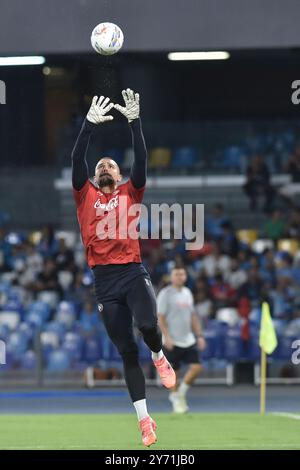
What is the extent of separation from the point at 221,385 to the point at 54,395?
3.07 m

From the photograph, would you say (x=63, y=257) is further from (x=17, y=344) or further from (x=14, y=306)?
(x=17, y=344)

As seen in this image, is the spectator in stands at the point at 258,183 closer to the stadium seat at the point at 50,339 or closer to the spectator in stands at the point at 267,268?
the spectator in stands at the point at 267,268

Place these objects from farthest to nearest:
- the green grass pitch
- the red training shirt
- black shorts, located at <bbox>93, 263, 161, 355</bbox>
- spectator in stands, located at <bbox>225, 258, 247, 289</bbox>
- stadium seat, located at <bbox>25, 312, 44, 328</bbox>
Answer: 1. spectator in stands, located at <bbox>225, 258, 247, 289</bbox>
2. stadium seat, located at <bbox>25, 312, 44, 328</bbox>
3. the green grass pitch
4. the red training shirt
5. black shorts, located at <bbox>93, 263, 161, 355</bbox>

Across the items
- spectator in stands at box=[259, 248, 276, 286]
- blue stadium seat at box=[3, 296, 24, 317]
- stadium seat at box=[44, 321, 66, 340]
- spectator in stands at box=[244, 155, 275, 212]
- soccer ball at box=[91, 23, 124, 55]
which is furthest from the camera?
spectator in stands at box=[244, 155, 275, 212]

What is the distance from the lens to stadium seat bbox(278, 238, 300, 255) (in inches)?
1032

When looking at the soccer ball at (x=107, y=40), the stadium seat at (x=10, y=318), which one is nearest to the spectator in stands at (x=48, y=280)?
the stadium seat at (x=10, y=318)

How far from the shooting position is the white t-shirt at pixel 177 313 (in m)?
17.7

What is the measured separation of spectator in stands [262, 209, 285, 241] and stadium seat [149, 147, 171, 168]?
8.98ft

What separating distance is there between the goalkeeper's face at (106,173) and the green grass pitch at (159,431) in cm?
241

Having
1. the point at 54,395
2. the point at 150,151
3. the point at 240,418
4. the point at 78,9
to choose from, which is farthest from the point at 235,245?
the point at 240,418

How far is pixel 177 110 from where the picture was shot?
32.2 metres

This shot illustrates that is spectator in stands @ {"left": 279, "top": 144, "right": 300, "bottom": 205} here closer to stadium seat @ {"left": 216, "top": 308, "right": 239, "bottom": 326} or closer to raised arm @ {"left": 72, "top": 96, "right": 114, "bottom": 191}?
stadium seat @ {"left": 216, "top": 308, "right": 239, "bottom": 326}

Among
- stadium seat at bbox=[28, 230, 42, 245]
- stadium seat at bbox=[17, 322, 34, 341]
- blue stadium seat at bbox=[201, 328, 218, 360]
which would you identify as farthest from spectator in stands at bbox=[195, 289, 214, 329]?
stadium seat at bbox=[28, 230, 42, 245]

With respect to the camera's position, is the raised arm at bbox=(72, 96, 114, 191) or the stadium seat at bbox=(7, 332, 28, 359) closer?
A: the raised arm at bbox=(72, 96, 114, 191)
